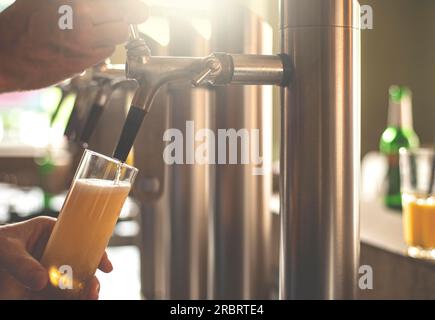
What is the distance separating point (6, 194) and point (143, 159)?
228 centimetres

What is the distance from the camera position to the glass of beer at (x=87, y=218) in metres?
0.59

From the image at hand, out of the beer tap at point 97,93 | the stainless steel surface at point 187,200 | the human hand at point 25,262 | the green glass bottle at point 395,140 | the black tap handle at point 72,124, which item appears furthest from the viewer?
the green glass bottle at point 395,140

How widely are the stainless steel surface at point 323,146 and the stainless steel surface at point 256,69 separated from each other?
17 millimetres

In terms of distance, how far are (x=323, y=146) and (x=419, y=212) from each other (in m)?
0.60

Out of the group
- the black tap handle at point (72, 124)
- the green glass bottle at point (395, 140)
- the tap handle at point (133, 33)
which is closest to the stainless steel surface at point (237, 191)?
the black tap handle at point (72, 124)

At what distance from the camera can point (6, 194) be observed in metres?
3.17

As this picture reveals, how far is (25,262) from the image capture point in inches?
25.5

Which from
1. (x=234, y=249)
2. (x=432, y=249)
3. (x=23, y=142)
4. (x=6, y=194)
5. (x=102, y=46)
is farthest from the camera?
(x=23, y=142)

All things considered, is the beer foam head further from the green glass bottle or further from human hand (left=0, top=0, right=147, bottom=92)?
the green glass bottle

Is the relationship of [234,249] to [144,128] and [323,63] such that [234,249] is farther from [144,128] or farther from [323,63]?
[323,63]

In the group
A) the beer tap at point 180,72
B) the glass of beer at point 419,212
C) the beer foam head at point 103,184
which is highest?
the beer tap at point 180,72

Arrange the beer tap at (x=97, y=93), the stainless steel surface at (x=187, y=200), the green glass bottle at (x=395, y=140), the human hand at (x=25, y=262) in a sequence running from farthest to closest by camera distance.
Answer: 1. the green glass bottle at (x=395, y=140)
2. the stainless steel surface at (x=187, y=200)
3. the beer tap at (x=97, y=93)
4. the human hand at (x=25, y=262)

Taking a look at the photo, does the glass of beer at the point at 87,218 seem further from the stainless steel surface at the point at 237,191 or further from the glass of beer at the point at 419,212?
the glass of beer at the point at 419,212

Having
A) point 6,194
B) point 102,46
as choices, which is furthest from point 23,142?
point 102,46
